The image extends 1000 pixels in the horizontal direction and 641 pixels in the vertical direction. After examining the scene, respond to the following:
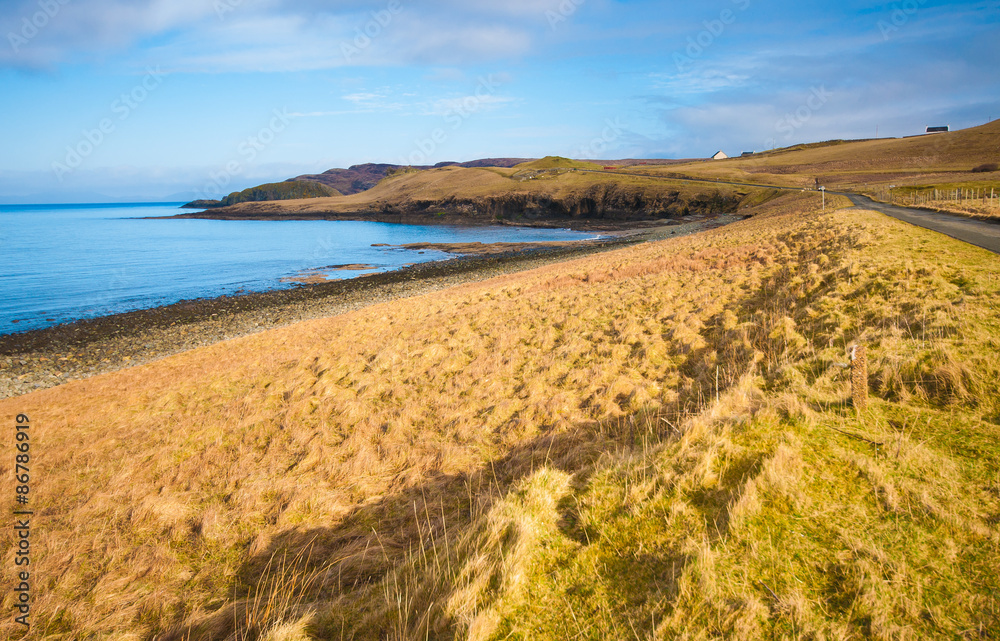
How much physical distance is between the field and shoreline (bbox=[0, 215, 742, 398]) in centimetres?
916

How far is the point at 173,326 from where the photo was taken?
2662cm

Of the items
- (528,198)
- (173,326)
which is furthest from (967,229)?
(528,198)

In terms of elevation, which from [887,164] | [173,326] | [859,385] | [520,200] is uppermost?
[887,164]

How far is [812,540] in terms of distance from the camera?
3.74 meters

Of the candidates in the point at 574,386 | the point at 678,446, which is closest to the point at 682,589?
the point at 678,446

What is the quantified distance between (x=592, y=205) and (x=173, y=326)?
91470 mm

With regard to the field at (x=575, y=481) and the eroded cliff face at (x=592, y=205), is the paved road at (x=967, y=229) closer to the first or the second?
the field at (x=575, y=481)

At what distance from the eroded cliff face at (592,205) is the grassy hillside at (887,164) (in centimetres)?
1517

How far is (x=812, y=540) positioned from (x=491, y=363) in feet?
26.0

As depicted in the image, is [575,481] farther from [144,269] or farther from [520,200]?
[520,200]

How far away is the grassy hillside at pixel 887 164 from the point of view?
68.2 meters

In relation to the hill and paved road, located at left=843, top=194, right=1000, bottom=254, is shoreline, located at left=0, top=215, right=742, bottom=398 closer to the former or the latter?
paved road, located at left=843, top=194, right=1000, bottom=254

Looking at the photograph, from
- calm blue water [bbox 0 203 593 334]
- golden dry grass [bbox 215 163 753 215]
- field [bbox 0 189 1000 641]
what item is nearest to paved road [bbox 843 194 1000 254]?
field [bbox 0 189 1000 641]

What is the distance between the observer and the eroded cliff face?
278ft
